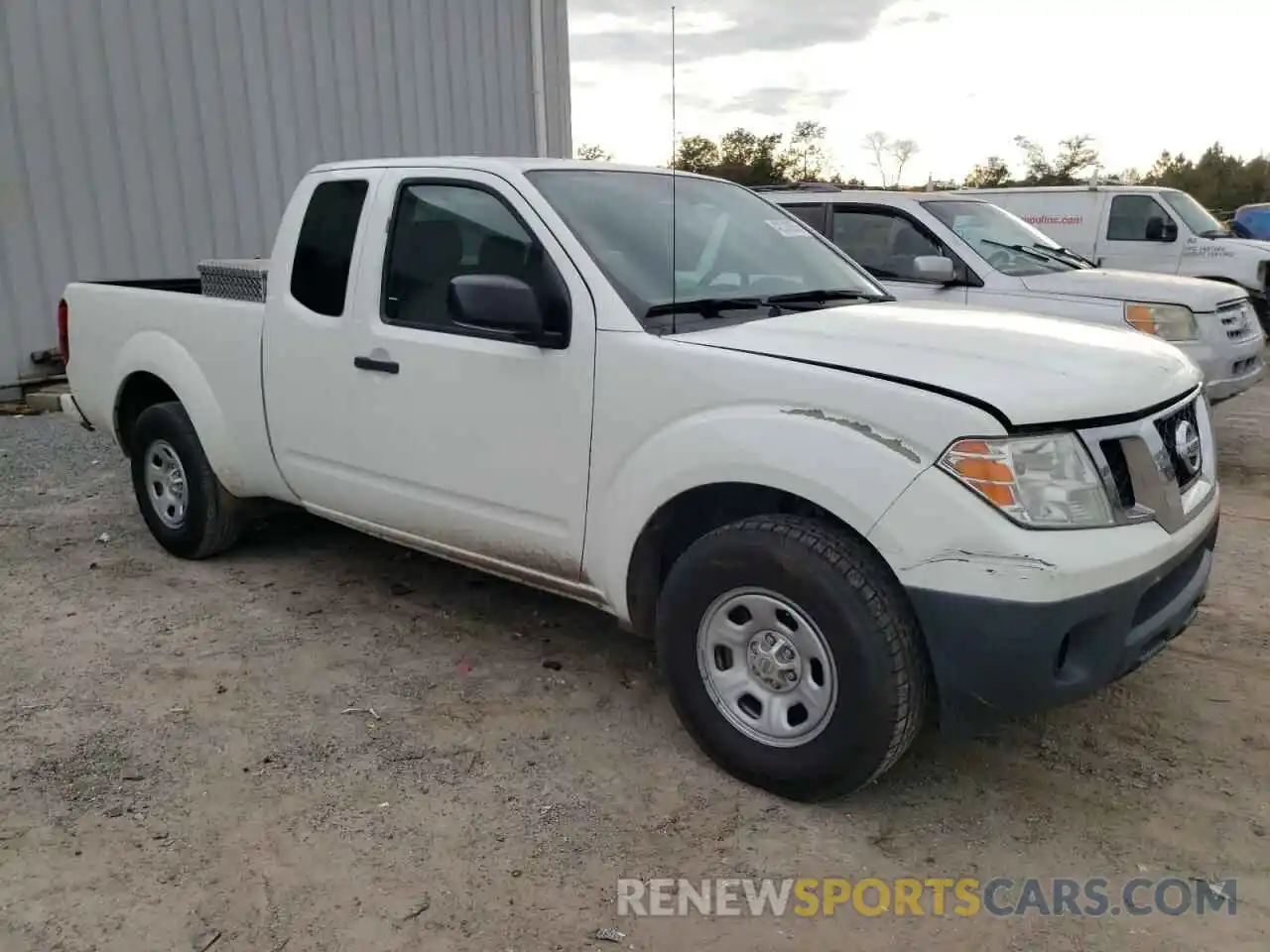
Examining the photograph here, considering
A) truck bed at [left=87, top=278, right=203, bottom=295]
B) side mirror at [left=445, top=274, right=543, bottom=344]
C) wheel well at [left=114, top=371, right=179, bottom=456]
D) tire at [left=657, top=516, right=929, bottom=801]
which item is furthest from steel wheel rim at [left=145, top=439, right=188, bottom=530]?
tire at [left=657, top=516, right=929, bottom=801]

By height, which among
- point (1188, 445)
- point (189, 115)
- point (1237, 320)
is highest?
point (189, 115)

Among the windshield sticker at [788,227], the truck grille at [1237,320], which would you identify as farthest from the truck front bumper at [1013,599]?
the truck grille at [1237,320]

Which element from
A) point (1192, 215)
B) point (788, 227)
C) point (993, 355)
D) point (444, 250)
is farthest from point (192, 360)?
point (1192, 215)

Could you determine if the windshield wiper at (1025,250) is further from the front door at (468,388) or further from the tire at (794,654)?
the tire at (794,654)

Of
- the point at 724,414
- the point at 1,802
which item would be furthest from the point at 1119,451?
the point at 1,802

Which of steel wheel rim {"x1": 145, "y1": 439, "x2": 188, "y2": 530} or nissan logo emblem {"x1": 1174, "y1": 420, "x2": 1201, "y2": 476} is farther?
steel wheel rim {"x1": 145, "y1": 439, "x2": 188, "y2": 530}

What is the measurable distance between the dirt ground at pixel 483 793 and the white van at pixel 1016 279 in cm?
297

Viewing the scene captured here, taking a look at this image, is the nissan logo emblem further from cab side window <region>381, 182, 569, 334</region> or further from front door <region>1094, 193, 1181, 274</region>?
front door <region>1094, 193, 1181, 274</region>

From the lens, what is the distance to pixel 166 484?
5.18 meters

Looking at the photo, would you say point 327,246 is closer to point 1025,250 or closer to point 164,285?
point 164,285

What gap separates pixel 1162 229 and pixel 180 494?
34.5 feet

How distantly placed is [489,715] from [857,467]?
5.44 ft

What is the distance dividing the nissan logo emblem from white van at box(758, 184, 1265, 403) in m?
3.58

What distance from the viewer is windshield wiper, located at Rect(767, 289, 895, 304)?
368 cm
